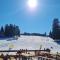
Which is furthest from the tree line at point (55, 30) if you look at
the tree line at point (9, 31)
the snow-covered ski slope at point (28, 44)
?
the tree line at point (9, 31)

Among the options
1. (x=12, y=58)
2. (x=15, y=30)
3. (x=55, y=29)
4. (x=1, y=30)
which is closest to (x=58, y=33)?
(x=55, y=29)

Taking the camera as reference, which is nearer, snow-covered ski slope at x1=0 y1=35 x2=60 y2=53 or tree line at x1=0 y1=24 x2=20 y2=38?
snow-covered ski slope at x1=0 y1=35 x2=60 y2=53

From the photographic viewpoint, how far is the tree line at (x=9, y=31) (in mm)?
44872

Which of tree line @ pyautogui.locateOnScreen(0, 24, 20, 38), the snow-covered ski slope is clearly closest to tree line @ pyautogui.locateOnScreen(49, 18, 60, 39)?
the snow-covered ski slope

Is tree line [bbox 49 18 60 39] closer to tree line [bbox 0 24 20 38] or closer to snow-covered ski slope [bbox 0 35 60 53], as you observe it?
snow-covered ski slope [bbox 0 35 60 53]

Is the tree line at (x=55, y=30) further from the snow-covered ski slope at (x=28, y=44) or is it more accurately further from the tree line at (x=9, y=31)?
the tree line at (x=9, y=31)

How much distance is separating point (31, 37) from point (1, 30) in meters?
7.72

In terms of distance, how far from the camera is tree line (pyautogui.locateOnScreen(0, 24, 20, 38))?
44.9 metres

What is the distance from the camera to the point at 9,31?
4600cm

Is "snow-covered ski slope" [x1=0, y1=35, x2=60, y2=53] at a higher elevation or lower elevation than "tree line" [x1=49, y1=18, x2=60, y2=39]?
lower

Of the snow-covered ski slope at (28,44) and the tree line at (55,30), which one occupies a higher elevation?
the tree line at (55,30)

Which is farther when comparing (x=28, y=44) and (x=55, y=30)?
(x=55, y=30)

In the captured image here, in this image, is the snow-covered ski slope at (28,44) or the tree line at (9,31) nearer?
the snow-covered ski slope at (28,44)

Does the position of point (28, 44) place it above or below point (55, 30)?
below
